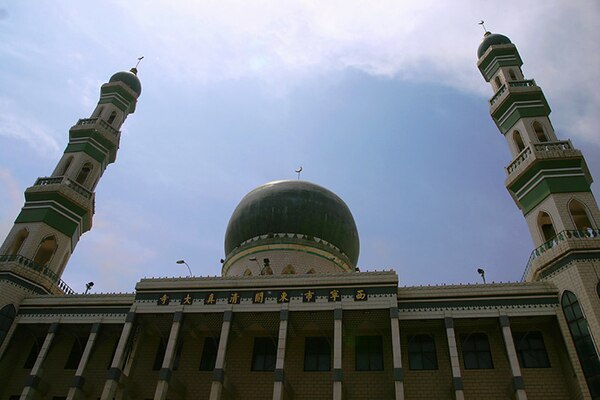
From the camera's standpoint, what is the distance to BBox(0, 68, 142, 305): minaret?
2177 centimetres

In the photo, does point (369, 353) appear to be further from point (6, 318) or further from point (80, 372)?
point (6, 318)

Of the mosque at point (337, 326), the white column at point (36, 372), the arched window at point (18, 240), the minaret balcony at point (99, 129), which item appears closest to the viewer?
the mosque at point (337, 326)

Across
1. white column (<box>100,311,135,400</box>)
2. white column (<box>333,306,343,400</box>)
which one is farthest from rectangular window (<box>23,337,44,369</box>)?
white column (<box>333,306,343,400</box>)

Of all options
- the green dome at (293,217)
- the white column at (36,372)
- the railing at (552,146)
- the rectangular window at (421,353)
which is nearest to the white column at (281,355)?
the rectangular window at (421,353)

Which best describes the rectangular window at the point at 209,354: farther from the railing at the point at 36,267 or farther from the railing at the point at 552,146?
the railing at the point at 552,146

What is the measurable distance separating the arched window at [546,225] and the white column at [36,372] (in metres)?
20.8

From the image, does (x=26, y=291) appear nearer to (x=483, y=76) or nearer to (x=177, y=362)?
(x=177, y=362)

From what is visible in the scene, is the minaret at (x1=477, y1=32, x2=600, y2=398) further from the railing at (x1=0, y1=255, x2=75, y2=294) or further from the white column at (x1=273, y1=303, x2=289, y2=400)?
the railing at (x1=0, y1=255, x2=75, y2=294)

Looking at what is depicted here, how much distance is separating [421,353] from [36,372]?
15.0 metres

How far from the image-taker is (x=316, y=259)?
24.7m

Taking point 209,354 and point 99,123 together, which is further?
point 99,123

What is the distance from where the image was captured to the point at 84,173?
26.7 meters

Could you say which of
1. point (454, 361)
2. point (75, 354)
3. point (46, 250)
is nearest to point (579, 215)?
point (454, 361)

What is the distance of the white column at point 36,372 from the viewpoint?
18.3 metres
